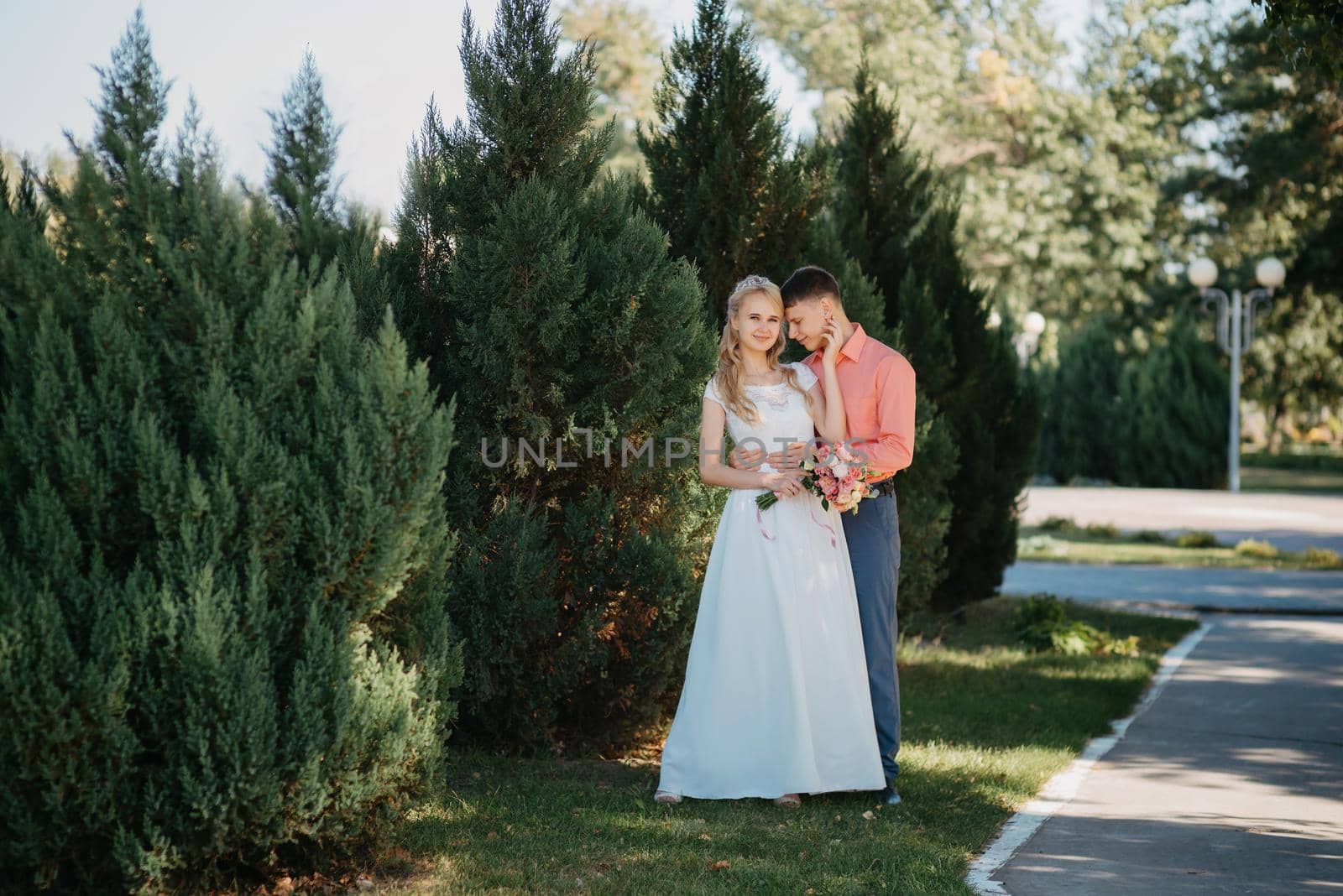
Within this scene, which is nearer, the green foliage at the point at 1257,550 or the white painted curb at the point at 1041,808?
the white painted curb at the point at 1041,808

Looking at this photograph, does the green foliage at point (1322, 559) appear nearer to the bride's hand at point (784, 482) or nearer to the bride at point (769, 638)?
the bride at point (769, 638)

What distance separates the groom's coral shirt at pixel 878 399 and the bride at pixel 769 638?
0.45 ft

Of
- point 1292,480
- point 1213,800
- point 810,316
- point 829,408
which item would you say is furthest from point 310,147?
point 1292,480

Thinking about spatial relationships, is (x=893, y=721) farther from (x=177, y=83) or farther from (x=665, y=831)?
(x=177, y=83)

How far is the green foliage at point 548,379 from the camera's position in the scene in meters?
6.16

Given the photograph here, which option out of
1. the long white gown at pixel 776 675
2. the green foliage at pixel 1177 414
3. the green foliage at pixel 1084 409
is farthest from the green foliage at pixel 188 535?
the green foliage at pixel 1084 409

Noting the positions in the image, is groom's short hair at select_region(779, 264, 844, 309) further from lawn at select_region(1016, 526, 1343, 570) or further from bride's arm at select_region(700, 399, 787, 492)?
lawn at select_region(1016, 526, 1343, 570)

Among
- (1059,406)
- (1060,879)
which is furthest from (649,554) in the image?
(1059,406)

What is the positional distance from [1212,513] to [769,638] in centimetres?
1858

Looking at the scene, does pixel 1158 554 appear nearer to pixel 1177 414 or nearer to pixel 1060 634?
pixel 1060 634

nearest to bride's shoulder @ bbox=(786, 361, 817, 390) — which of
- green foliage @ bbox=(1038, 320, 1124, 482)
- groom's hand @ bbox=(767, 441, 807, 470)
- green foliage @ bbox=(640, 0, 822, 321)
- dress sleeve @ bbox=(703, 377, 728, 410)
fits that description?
groom's hand @ bbox=(767, 441, 807, 470)

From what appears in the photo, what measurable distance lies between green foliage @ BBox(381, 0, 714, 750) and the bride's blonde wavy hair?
43 centimetres

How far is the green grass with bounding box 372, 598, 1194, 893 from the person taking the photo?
4684 mm

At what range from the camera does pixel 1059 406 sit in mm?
31578
